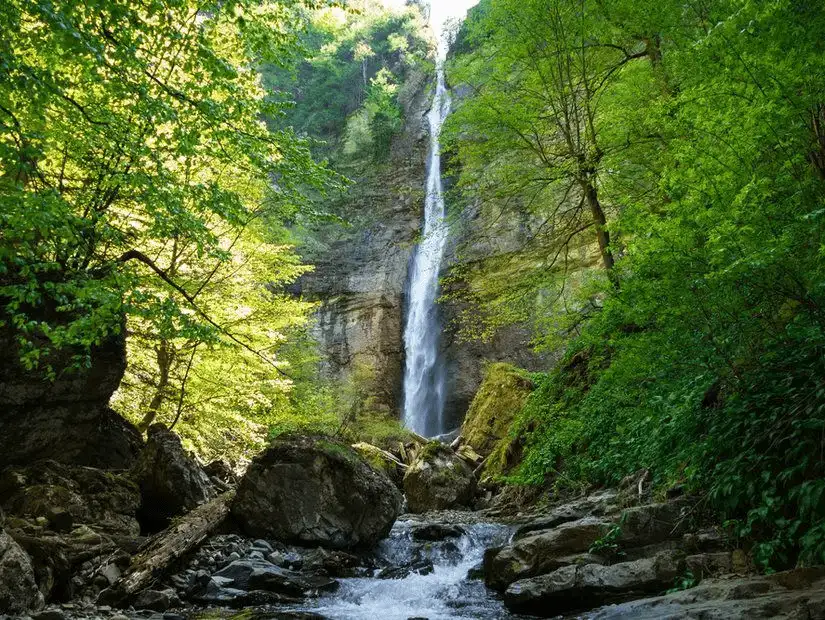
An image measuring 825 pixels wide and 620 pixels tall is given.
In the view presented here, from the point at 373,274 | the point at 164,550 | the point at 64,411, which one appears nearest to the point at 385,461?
the point at 64,411

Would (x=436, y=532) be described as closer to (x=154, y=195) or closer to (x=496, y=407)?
(x=154, y=195)

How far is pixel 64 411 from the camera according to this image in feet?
28.1

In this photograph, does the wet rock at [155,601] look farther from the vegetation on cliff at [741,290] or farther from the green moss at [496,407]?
the green moss at [496,407]

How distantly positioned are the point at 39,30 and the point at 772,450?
6803 mm

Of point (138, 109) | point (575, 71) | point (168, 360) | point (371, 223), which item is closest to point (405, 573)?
point (168, 360)

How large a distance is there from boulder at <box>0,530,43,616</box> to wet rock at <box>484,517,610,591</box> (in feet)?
15.3

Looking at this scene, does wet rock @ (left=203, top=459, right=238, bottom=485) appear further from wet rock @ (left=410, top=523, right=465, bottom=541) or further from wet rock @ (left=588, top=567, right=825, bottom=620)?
wet rock @ (left=588, top=567, right=825, bottom=620)

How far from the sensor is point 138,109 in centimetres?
514

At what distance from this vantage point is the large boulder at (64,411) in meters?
7.72

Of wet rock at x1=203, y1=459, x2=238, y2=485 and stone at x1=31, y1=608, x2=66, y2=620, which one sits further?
wet rock at x1=203, y1=459, x2=238, y2=485

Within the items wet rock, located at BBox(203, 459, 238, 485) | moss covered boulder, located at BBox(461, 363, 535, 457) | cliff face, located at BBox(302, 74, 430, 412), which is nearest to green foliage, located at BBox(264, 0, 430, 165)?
cliff face, located at BBox(302, 74, 430, 412)

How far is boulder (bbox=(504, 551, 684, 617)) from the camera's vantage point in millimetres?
4906

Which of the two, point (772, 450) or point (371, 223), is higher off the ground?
point (371, 223)

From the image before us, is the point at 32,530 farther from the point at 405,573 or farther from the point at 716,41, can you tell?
the point at 716,41
